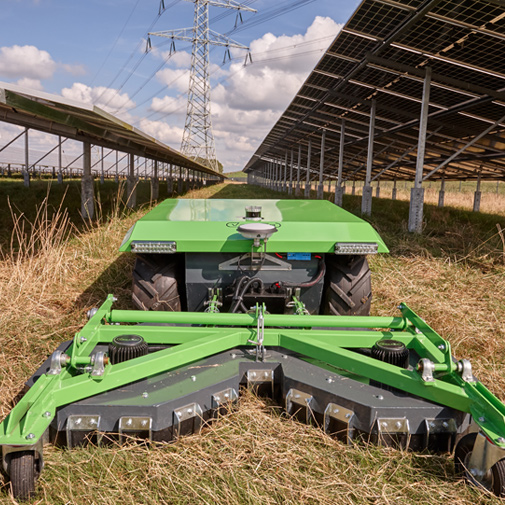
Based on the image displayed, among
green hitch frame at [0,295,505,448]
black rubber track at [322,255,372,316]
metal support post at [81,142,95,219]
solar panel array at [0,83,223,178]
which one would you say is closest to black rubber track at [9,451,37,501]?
green hitch frame at [0,295,505,448]

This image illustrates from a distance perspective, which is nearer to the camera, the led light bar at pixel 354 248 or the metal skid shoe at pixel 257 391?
the metal skid shoe at pixel 257 391

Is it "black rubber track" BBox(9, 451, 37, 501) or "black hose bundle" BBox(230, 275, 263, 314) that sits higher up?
"black hose bundle" BBox(230, 275, 263, 314)

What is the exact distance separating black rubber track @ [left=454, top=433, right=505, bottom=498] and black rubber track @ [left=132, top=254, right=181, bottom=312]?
219cm

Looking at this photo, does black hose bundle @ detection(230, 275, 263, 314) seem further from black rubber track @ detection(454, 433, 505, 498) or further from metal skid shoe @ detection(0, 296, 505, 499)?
black rubber track @ detection(454, 433, 505, 498)

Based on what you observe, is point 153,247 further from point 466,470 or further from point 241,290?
point 466,470

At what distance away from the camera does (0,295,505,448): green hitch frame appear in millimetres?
1855

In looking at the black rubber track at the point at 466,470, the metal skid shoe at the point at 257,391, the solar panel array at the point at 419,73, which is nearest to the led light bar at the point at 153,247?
the metal skid shoe at the point at 257,391

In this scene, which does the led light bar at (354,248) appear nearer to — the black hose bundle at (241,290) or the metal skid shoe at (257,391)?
the black hose bundle at (241,290)

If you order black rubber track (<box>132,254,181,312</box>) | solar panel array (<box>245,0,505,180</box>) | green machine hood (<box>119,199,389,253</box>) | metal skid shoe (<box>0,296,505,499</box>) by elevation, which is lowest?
metal skid shoe (<box>0,296,505,499</box>)

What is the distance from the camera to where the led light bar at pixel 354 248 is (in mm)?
3189

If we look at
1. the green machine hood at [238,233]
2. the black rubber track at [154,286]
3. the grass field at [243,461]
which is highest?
the green machine hood at [238,233]

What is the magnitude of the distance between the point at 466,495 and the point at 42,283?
444 centimetres

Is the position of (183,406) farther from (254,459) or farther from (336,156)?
(336,156)

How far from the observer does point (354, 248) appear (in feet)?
10.5
